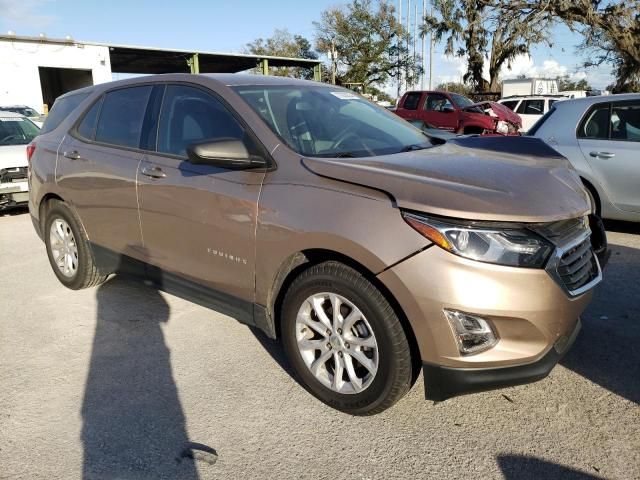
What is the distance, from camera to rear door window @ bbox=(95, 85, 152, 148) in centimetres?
372

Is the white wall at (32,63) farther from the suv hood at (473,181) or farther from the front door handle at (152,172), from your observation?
the suv hood at (473,181)

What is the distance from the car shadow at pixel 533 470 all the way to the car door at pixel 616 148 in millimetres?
4172

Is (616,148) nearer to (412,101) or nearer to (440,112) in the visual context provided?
(440,112)

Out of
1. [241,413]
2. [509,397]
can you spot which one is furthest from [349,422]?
[509,397]

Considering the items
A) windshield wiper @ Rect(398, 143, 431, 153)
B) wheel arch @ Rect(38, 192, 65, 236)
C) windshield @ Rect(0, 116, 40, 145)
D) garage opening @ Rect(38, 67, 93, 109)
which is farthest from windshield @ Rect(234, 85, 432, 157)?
garage opening @ Rect(38, 67, 93, 109)

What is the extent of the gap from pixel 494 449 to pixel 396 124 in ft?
7.49

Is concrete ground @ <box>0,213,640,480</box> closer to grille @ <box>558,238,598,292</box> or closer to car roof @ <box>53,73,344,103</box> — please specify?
grille @ <box>558,238,598,292</box>

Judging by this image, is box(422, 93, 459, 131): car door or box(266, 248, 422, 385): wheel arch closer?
box(266, 248, 422, 385): wheel arch

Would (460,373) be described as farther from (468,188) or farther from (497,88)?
(497,88)

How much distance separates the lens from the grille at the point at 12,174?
755 cm

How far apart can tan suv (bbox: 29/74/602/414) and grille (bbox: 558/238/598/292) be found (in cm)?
1

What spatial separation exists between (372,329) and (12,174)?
7.10 meters

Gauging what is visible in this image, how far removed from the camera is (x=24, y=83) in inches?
966

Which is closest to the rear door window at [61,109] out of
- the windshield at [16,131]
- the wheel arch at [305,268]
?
the wheel arch at [305,268]
